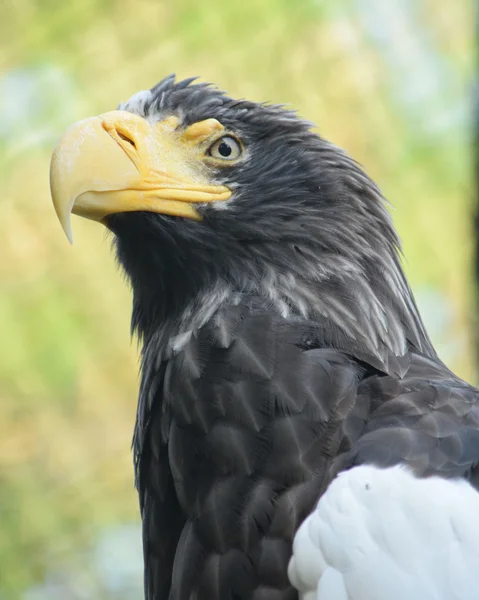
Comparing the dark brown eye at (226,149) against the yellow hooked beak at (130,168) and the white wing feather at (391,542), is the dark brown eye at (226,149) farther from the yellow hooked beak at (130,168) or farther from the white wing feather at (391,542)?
the white wing feather at (391,542)

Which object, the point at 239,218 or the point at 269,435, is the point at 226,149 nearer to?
the point at 239,218

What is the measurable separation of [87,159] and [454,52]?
2.35 m

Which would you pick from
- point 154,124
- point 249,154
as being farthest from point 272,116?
point 154,124

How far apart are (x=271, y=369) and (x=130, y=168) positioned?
40 centimetres

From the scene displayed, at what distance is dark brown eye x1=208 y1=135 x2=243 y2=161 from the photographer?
1.89 meters

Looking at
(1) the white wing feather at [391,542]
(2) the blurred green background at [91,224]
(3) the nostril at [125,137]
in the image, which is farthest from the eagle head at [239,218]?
(2) the blurred green background at [91,224]

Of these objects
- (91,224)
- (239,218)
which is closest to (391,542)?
(239,218)

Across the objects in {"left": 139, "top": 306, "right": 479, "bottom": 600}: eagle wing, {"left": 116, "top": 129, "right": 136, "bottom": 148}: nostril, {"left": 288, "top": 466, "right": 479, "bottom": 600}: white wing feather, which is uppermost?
{"left": 116, "top": 129, "right": 136, "bottom": 148}: nostril

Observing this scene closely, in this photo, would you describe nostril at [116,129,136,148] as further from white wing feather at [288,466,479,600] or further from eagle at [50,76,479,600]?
white wing feather at [288,466,479,600]

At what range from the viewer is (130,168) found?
1753mm

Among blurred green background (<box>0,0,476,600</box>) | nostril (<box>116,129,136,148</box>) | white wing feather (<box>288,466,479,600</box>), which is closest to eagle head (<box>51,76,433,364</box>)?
nostril (<box>116,129,136,148</box>)

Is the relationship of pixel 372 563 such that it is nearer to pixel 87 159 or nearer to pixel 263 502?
pixel 263 502

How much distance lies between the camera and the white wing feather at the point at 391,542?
1410mm

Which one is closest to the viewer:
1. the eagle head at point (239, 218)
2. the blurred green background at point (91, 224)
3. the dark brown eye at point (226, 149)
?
the eagle head at point (239, 218)
